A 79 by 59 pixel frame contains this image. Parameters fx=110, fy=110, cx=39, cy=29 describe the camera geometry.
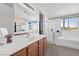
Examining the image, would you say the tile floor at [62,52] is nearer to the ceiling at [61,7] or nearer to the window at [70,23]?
the window at [70,23]

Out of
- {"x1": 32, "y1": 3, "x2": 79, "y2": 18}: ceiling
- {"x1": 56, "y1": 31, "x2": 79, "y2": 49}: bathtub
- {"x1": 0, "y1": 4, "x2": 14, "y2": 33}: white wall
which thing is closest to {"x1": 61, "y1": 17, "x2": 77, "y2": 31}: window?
{"x1": 56, "y1": 31, "x2": 79, "y2": 49}: bathtub

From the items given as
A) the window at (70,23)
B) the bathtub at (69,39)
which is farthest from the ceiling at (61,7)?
the bathtub at (69,39)

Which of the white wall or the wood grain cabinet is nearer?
the wood grain cabinet

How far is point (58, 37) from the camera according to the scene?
6.46 m

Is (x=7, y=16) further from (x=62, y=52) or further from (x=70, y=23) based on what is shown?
(x=70, y=23)

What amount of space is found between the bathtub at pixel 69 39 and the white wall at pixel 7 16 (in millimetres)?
3606

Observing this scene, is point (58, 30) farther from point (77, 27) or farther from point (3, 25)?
point (3, 25)

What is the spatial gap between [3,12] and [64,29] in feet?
14.5

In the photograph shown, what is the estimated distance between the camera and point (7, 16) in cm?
240

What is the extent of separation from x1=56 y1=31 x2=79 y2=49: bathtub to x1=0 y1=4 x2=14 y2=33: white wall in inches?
142

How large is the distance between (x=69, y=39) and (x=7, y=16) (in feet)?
13.1

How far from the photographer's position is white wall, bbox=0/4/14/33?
216cm

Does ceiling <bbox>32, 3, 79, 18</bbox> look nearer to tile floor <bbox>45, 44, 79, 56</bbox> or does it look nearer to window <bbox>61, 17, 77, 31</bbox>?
window <bbox>61, 17, 77, 31</bbox>

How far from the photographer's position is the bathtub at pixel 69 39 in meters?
5.25
